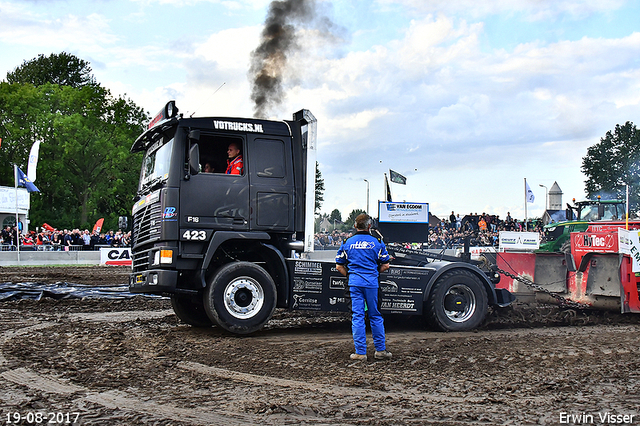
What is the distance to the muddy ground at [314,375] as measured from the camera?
4809 mm

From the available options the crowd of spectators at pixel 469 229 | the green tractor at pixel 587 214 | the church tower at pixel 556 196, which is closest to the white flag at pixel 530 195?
the crowd of spectators at pixel 469 229

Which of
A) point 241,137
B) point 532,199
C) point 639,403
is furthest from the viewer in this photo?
point 532,199

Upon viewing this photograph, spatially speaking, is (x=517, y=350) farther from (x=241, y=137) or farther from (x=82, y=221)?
(x=82, y=221)

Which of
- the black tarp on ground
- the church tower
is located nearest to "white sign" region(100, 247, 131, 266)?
the black tarp on ground

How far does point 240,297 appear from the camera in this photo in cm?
857

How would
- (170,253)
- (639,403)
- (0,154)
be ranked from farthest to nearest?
(0,154) < (170,253) < (639,403)

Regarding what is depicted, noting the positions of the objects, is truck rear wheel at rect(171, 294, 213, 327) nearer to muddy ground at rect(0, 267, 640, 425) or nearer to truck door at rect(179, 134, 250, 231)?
muddy ground at rect(0, 267, 640, 425)

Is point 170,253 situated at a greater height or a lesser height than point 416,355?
greater

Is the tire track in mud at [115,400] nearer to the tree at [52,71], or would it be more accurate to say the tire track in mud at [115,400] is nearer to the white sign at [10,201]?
the white sign at [10,201]

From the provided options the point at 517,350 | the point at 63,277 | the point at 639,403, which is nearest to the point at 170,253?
the point at 517,350

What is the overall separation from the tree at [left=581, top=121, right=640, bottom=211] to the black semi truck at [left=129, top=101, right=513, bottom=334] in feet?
238

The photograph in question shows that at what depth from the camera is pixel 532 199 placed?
35.2 metres

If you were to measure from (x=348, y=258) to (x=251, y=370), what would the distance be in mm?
1787

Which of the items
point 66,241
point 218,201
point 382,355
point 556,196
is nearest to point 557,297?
point 382,355
